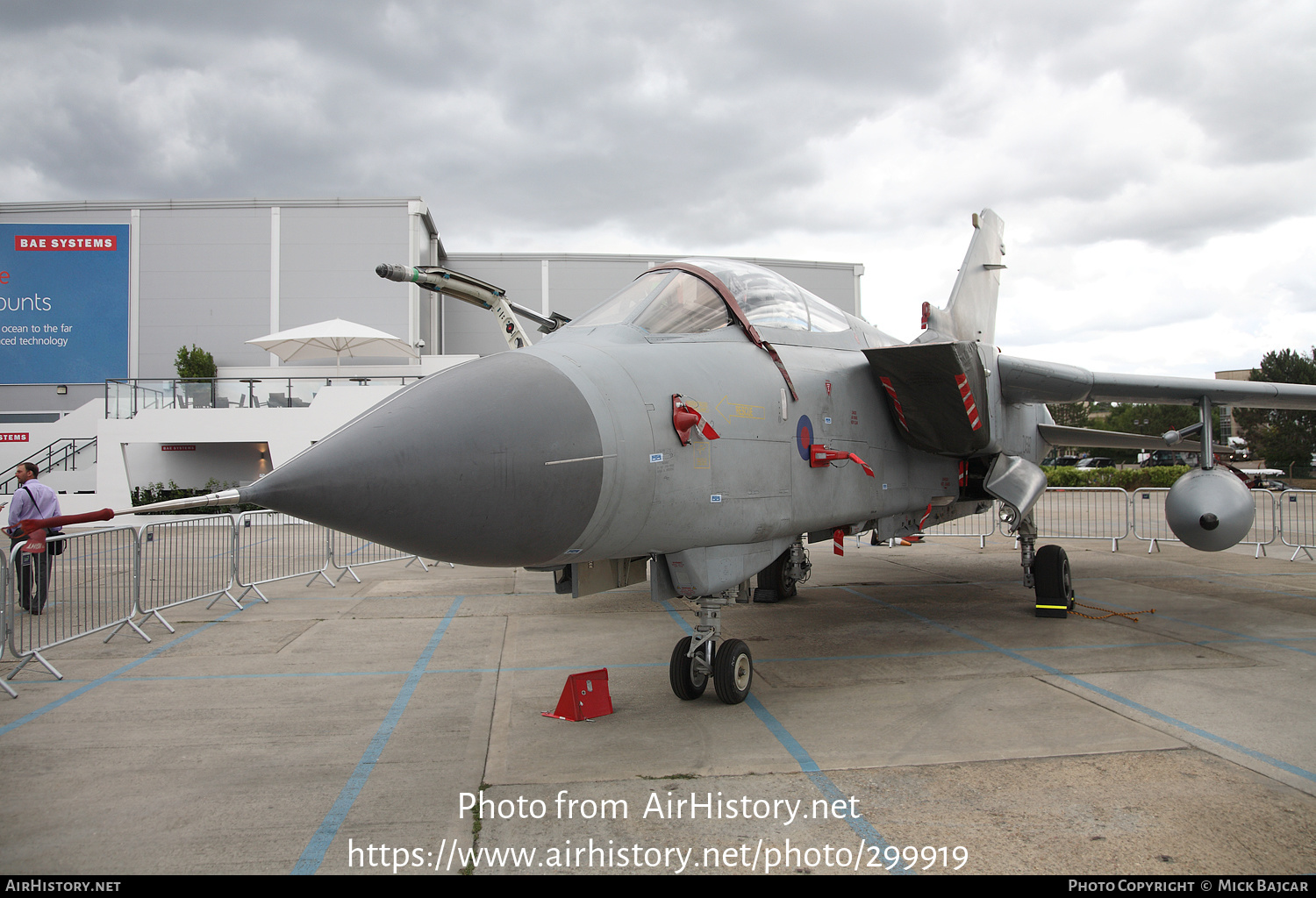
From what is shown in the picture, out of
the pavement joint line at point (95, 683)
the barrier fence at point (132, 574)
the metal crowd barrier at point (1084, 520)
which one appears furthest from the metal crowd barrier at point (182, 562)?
the metal crowd barrier at point (1084, 520)

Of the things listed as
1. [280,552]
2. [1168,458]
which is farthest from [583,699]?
[1168,458]

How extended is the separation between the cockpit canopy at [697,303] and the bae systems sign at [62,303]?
118ft

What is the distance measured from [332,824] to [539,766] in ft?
3.41

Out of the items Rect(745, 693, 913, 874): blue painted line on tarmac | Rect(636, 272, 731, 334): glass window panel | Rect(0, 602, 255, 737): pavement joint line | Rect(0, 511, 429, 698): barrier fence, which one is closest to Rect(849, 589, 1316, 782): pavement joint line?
Rect(745, 693, 913, 874): blue painted line on tarmac

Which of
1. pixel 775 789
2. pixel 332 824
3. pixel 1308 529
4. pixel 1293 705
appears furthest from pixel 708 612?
pixel 1308 529

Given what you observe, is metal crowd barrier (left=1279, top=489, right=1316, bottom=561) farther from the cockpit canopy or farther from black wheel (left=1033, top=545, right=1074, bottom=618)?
the cockpit canopy

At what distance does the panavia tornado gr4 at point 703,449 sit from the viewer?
291 centimetres

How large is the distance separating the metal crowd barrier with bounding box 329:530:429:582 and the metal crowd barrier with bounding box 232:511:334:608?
16 centimetres

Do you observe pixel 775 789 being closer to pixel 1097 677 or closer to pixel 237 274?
pixel 1097 677

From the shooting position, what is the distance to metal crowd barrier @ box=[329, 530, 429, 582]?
1169 cm

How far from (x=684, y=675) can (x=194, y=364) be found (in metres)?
31.7

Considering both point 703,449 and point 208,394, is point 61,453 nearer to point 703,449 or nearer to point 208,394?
point 208,394

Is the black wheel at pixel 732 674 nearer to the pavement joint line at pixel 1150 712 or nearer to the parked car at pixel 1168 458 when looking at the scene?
the pavement joint line at pixel 1150 712

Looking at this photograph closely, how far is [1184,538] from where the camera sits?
729 cm
